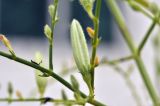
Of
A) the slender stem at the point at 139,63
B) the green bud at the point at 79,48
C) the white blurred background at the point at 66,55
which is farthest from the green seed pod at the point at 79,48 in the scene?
the white blurred background at the point at 66,55

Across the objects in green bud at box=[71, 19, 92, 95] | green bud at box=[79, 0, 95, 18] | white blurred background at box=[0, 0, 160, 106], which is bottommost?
green bud at box=[71, 19, 92, 95]

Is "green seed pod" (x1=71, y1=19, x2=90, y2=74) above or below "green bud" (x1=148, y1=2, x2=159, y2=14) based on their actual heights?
below

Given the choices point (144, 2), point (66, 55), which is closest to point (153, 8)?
point (144, 2)

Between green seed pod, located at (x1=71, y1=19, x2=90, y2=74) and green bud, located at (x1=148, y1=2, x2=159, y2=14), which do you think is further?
green bud, located at (x1=148, y1=2, x2=159, y2=14)

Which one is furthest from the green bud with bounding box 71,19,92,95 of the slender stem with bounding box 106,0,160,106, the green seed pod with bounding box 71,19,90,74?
Result: the slender stem with bounding box 106,0,160,106

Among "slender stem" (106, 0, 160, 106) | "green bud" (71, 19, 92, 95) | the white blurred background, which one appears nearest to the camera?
"green bud" (71, 19, 92, 95)

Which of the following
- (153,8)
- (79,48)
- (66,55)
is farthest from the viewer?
(66,55)

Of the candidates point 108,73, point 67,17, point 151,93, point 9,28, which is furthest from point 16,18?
point 151,93

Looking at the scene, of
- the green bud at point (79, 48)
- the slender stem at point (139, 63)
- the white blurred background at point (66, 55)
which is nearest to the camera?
the green bud at point (79, 48)

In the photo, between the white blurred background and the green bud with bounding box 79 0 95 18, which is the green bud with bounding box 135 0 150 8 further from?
the white blurred background

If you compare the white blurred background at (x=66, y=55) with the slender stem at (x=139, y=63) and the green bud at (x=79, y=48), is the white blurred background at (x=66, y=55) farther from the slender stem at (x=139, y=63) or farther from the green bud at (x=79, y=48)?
the green bud at (x=79, y=48)

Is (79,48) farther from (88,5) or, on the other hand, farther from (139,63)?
(139,63)
